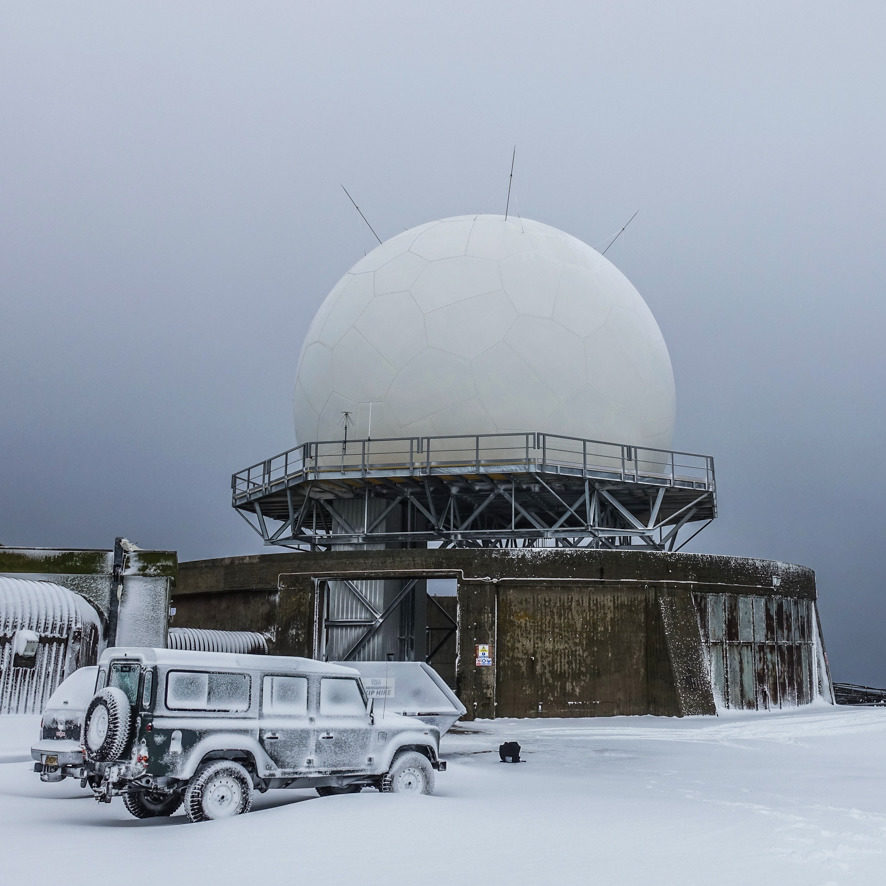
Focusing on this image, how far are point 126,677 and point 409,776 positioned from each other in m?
3.22

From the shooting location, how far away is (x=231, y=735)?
30.6 feet

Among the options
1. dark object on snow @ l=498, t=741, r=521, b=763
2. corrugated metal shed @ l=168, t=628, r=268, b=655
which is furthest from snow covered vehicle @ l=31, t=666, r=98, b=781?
corrugated metal shed @ l=168, t=628, r=268, b=655

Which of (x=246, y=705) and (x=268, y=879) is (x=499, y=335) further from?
(x=268, y=879)

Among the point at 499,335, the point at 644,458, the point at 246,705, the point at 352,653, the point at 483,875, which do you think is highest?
the point at 499,335

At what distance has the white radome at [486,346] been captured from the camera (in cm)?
2597

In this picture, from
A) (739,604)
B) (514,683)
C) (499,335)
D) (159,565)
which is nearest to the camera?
(159,565)

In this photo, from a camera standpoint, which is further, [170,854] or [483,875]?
[170,854]

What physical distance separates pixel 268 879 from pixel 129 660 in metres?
3.23

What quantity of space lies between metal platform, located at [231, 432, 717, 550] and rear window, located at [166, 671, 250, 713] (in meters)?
15.3

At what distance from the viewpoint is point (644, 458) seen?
27781 millimetres

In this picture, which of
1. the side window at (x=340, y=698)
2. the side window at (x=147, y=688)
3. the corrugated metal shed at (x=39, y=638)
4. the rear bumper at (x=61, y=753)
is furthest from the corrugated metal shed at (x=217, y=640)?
the side window at (x=147, y=688)

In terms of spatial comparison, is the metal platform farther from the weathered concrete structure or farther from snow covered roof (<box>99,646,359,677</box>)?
snow covered roof (<box>99,646,359,677</box>)

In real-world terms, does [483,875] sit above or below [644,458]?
below

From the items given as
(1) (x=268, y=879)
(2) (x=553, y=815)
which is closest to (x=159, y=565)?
(2) (x=553, y=815)
